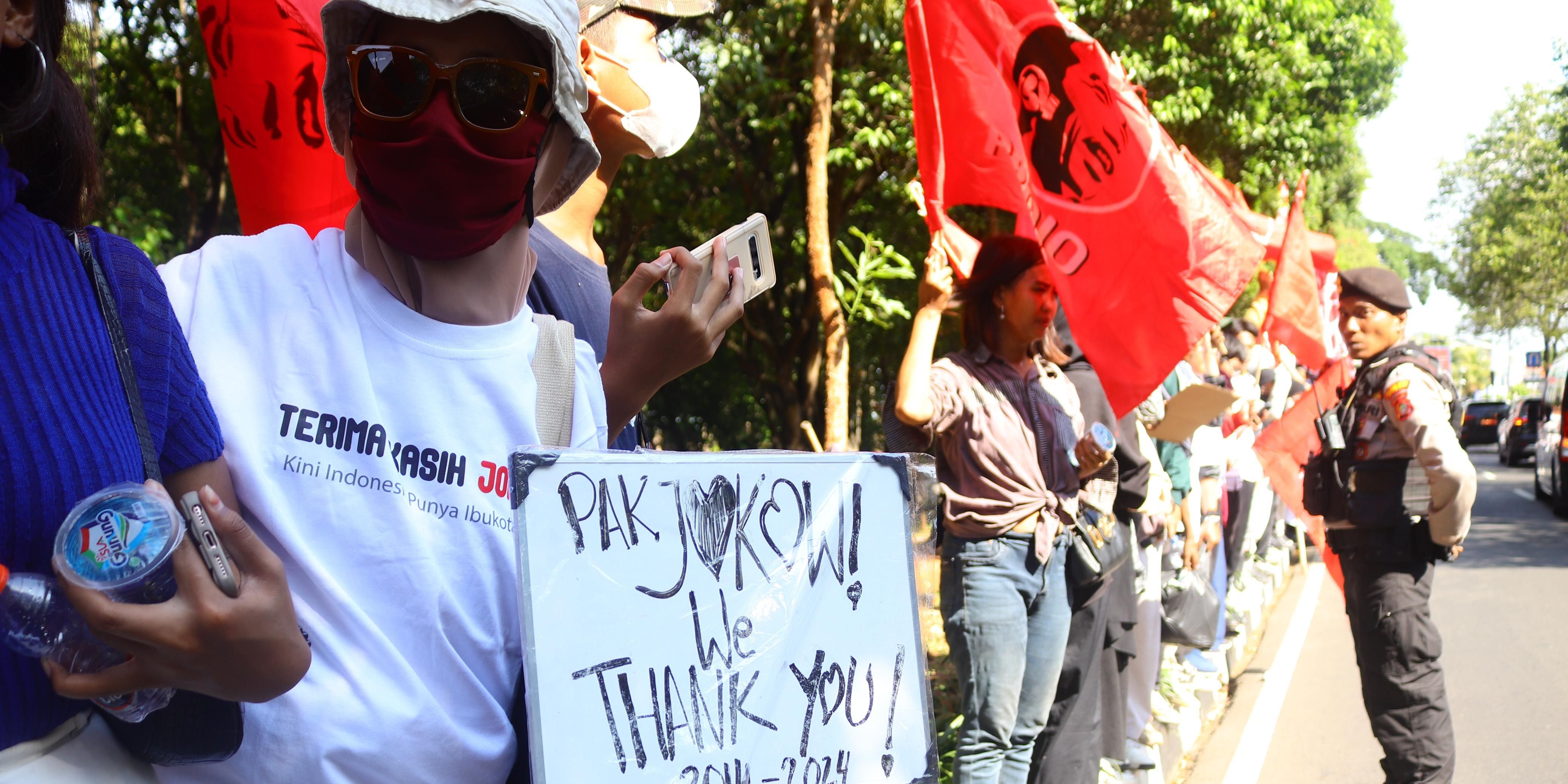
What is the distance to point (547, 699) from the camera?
1.41 metres

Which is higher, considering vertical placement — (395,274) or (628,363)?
(395,274)

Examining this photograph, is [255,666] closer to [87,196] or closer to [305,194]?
[87,196]

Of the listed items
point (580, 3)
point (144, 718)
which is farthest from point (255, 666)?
point (580, 3)

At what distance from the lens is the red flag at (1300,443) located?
5.53 meters

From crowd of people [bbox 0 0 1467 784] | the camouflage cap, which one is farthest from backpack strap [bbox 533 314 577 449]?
the camouflage cap

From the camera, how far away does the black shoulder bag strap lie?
1.24 m

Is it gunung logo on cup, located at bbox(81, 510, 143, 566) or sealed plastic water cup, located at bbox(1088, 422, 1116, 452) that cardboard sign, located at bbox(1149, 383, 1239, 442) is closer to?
sealed plastic water cup, located at bbox(1088, 422, 1116, 452)

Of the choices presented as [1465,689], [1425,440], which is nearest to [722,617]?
[1425,440]

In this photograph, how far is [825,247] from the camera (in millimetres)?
7680

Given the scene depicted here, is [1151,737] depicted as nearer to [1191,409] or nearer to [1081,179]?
[1191,409]

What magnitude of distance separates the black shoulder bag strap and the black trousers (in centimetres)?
448

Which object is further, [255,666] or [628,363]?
[628,363]

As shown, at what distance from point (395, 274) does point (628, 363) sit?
39 cm

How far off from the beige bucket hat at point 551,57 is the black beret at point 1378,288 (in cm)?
414
